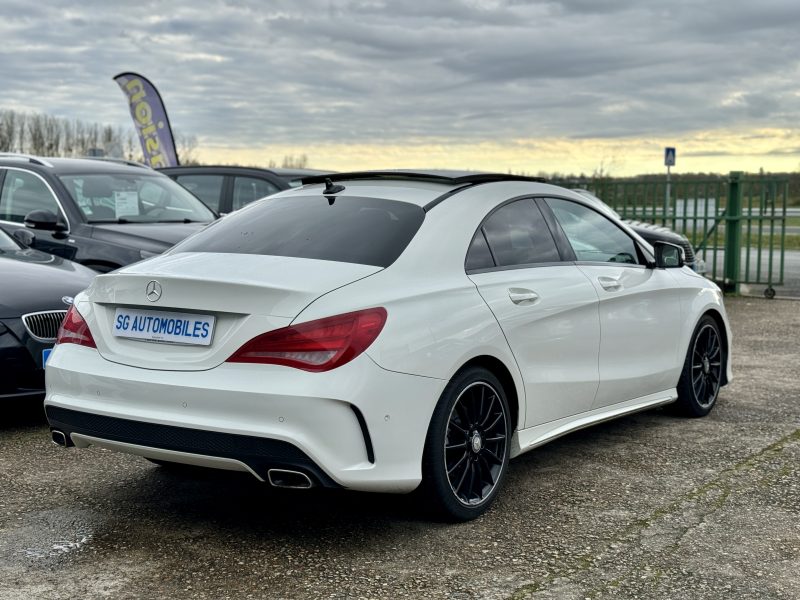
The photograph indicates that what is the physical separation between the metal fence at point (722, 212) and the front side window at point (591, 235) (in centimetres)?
1000

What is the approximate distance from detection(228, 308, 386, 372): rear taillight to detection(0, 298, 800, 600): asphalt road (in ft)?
2.33

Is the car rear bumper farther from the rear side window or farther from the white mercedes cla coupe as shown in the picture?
the rear side window

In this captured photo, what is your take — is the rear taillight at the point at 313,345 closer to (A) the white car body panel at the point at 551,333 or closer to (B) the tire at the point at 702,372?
(A) the white car body panel at the point at 551,333

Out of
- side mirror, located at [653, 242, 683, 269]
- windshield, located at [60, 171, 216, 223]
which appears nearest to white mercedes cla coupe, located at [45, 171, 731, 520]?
side mirror, located at [653, 242, 683, 269]

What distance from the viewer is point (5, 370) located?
6.05m

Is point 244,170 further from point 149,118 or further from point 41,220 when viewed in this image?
point 149,118

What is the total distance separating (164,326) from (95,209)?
215 inches

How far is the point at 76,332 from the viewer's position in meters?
4.53

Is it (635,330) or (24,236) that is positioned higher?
(24,236)

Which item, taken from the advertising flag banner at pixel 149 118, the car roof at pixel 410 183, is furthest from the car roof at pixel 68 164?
the advertising flag banner at pixel 149 118

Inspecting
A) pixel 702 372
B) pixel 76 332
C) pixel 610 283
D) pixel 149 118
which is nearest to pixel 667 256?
pixel 610 283

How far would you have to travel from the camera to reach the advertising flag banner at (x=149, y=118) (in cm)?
2302

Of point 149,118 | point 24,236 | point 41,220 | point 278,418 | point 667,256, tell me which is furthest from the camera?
point 149,118

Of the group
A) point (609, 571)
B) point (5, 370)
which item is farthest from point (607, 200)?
point (609, 571)
